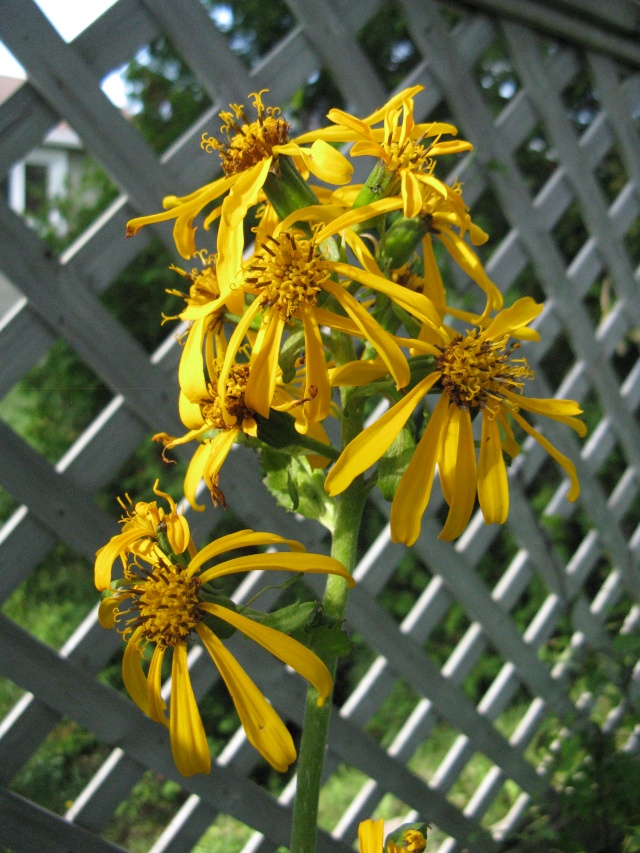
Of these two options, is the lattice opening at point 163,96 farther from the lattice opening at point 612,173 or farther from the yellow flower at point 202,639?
the yellow flower at point 202,639

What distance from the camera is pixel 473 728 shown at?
1.44m

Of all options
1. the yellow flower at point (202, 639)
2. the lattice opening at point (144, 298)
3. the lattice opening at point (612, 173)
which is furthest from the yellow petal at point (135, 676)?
the lattice opening at point (612, 173)

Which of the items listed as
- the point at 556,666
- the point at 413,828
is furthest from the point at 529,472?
the point at 413,828

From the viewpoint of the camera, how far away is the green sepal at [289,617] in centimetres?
51

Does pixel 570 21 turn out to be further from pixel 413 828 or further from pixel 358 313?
pixel 413 828

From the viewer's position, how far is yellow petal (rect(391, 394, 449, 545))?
0.48 m

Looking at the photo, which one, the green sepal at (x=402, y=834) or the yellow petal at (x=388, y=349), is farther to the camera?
the green sepal at (x=402, y=834)

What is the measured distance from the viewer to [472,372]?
54 centimetres

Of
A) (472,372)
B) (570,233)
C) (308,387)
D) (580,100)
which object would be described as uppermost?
(580,100)

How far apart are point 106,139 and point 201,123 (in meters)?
0.16

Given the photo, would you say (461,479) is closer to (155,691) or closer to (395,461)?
(395,461)

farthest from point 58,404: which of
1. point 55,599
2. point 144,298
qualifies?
point 55,599

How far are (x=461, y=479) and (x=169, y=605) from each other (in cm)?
24

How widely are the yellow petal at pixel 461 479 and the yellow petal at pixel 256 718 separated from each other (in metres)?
0.17
